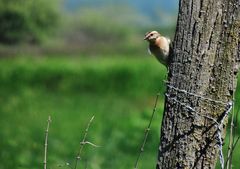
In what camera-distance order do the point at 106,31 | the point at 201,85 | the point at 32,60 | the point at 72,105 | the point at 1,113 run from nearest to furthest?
the point at 201,85
the point at 1,113
the point at 72,105
the point at 32,60
the point at 106,31

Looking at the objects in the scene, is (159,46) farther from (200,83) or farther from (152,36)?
(200,83)

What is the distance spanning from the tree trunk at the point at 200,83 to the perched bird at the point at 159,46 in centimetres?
6

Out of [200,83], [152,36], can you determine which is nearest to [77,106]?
[152,36]

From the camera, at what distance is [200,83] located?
3.51 meters

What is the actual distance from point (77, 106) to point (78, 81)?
417cm

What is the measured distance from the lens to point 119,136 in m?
10.4

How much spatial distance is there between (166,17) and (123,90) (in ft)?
36.8

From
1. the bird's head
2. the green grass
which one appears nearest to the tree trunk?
the bird's head

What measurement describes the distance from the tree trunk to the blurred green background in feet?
0.60

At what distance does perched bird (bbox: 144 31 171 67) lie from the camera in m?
3.66

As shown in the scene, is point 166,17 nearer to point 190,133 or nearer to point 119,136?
point 119,136

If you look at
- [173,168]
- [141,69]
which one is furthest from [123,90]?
[173,168]

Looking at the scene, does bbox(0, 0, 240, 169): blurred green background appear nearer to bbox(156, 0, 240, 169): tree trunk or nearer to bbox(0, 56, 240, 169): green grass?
bbox(0, 56, 240, 169): green grass

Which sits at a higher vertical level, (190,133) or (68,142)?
(190,133)
